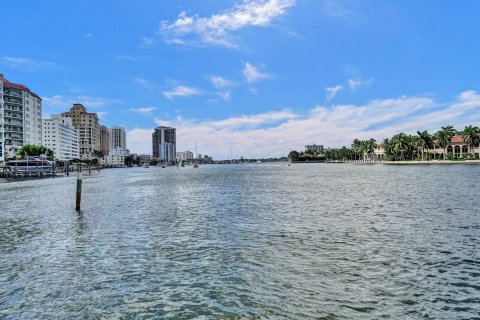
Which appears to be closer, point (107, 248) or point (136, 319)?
point (136, 319)

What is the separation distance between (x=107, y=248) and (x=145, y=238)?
3460mm

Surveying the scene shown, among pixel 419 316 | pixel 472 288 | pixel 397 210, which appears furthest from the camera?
pixel 397 210

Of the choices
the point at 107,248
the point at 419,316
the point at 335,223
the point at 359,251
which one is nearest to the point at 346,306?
the point at 419,316

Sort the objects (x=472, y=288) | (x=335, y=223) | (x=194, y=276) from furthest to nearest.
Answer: (x=335, y=223) < (x=194, y=276) < (x=472, y=288)

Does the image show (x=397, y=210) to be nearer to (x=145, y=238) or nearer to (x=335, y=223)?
(x=335, y=223)

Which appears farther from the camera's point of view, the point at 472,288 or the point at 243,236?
the point at 243,236

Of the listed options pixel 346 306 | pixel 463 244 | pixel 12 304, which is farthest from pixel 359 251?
pixel 12 304

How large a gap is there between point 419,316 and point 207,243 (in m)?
14.7

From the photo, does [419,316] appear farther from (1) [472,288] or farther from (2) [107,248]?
(2) [107,248]

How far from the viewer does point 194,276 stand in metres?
17.8

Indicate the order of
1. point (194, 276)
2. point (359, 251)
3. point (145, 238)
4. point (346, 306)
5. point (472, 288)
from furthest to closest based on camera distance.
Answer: point (145, 238) < point (359, 251) < point (194, 276) < point (472, 288) < point (346, 306)

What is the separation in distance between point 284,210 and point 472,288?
26802 mm

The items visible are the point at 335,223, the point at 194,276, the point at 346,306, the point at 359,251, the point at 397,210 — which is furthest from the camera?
the point at 397,210

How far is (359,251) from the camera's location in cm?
2217
